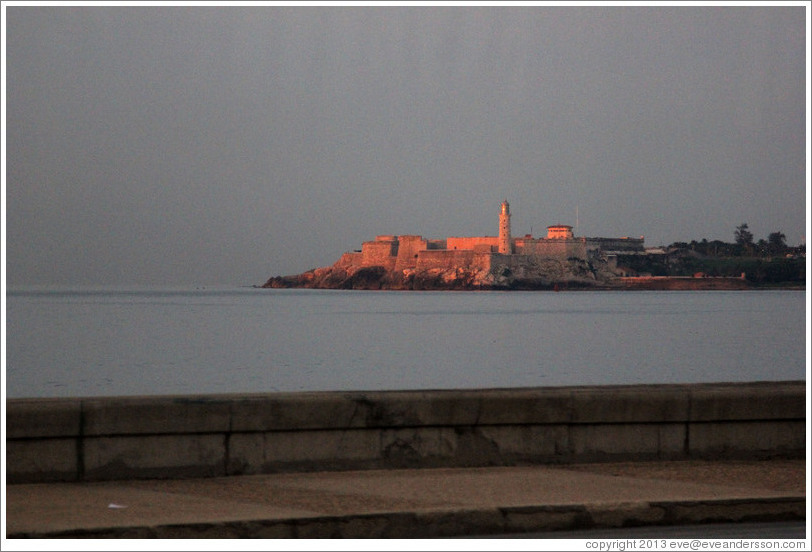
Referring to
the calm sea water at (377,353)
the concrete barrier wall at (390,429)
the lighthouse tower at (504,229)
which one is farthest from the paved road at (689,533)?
the lighthouse tower at (504,229)

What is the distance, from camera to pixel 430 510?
639cm

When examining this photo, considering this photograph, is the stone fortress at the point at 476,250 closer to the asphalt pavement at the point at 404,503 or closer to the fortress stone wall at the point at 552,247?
the fortress stone wall at the point at 552,247

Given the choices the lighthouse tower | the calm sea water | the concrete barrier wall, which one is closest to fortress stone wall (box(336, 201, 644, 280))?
the lighthouse tower

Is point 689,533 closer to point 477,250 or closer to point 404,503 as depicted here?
point 404,503

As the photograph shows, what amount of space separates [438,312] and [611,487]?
110 m

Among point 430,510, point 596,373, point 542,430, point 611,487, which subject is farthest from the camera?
→ point 596,373

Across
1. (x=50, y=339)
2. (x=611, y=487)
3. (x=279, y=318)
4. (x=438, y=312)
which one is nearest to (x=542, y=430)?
(x=611, y=487)

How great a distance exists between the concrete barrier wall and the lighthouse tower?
161822 mm

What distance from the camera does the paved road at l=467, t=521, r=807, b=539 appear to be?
6332 millimetres

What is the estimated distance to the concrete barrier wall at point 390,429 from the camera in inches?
285

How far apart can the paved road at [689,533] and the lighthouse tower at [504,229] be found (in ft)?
537

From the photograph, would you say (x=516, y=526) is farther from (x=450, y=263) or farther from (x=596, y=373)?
(x=450, y=263)

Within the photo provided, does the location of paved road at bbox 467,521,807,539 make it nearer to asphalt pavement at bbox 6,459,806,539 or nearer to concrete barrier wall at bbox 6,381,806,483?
asphalt pavement at bbox 6,459,806,539

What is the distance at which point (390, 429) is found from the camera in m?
7.75
